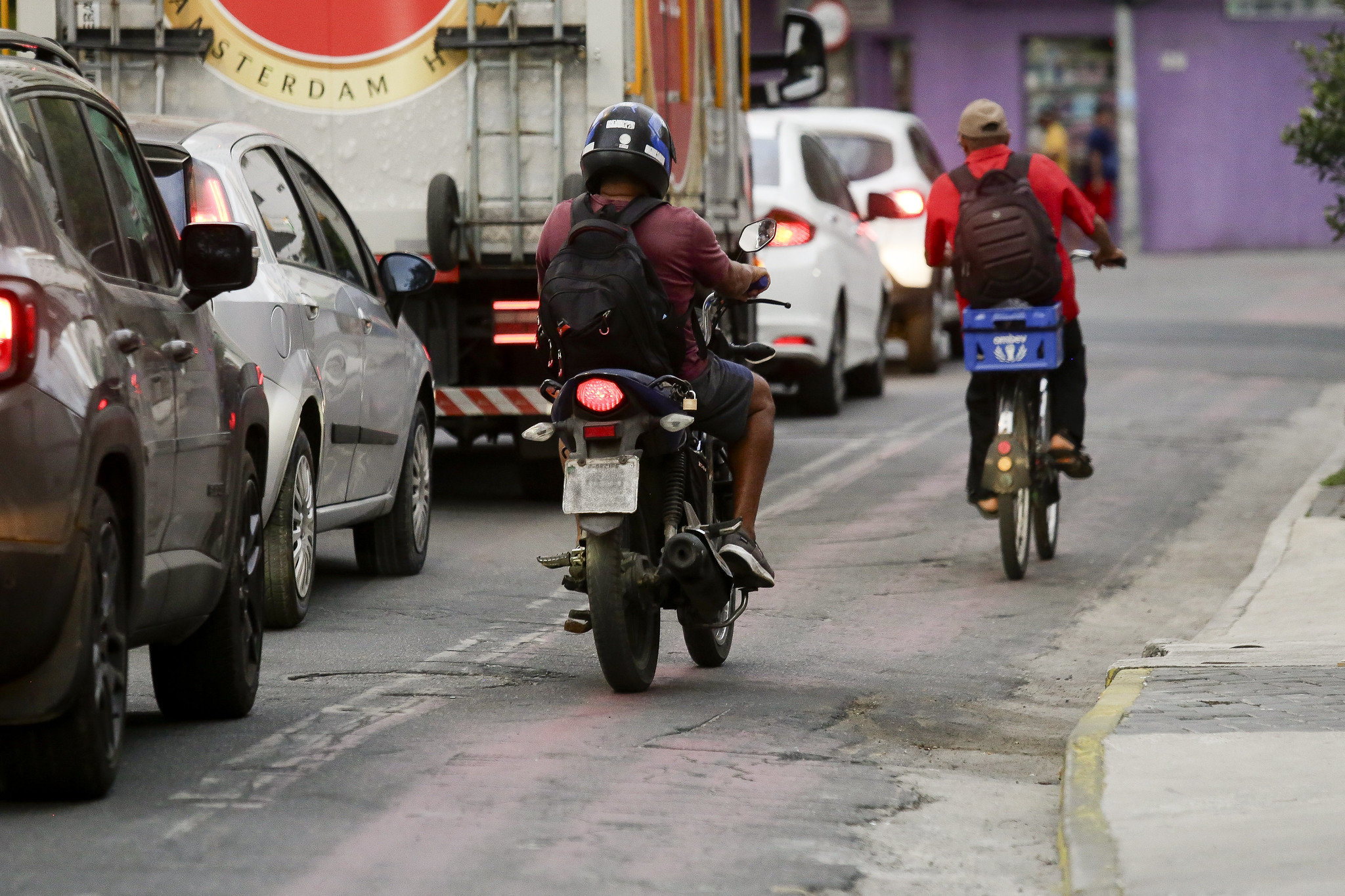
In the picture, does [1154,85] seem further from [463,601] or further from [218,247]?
[218,247]

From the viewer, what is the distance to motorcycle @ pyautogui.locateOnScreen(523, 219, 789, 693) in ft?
22.9

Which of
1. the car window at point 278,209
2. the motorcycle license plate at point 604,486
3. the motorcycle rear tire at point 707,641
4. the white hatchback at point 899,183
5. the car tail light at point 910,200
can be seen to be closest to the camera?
the motorcycle license plate at point 604,486

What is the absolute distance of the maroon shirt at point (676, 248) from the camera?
23.9ft

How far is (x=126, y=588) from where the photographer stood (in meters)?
5.76

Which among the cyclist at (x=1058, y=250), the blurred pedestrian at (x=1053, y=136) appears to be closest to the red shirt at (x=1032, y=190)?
the cyclist at (x=1058, y=250)

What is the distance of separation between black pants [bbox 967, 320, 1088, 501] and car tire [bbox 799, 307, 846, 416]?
633cm

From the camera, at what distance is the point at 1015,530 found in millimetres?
10133

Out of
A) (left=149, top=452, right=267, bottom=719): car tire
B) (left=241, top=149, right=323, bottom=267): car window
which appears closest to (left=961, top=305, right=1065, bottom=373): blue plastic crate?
(left=241, top=149, right=323, bottom=267): car window

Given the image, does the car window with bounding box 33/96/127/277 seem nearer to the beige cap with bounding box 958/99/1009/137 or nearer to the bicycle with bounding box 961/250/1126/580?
the bicycle with bounding box 961/250/1126/580

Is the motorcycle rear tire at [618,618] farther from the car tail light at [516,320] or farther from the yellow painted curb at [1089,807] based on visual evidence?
the car tail light at [516,320]

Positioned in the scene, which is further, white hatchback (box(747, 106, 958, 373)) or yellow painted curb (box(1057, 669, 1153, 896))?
white hatchback (box(747, 106, 958, 373))

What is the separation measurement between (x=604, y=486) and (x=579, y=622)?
0.49 m

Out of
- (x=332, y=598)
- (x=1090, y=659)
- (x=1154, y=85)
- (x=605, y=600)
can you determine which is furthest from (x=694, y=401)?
(x=1154, y=85)

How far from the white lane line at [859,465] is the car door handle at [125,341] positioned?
6.63 metres
